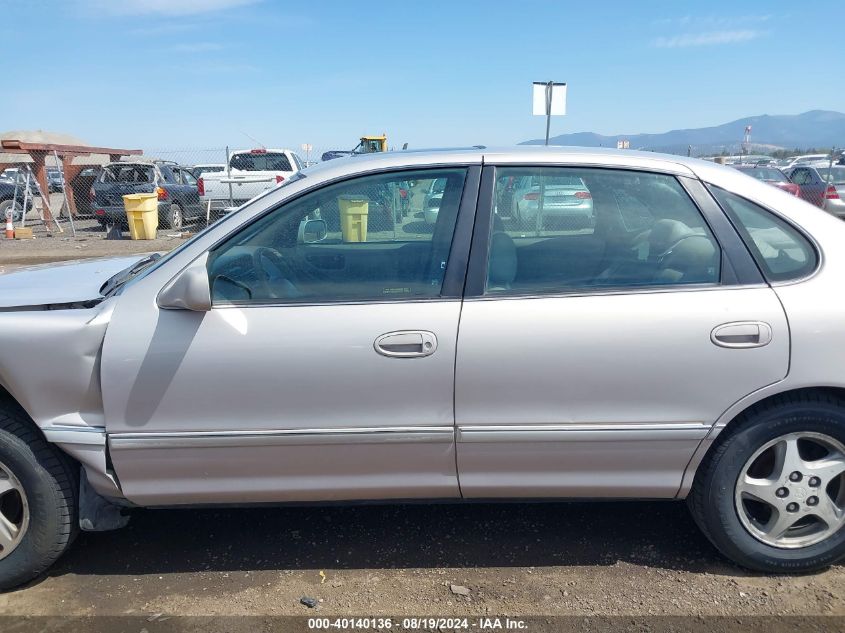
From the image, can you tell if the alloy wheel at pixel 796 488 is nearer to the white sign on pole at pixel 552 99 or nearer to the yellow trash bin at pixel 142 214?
the white sign on pole at pixel 552 99

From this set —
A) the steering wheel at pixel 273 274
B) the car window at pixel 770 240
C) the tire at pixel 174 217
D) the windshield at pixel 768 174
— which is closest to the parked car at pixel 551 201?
the car window at pixel 770 240

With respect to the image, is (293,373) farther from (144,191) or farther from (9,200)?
(9,200)

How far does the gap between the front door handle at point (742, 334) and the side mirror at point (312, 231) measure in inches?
63.0

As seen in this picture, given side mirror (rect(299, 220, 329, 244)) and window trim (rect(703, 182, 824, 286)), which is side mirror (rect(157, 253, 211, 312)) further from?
window trim (rect(703, 182, 824, 286))

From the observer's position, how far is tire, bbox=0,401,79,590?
8.63 ft

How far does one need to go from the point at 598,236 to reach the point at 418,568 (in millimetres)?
1599

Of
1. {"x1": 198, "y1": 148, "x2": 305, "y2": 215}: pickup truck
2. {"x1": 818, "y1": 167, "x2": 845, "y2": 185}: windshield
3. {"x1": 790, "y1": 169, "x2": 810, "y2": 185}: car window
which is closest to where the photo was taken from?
{"x1": 198, "y1": 148, "x2": 305, "y2": 215}: pickup truck

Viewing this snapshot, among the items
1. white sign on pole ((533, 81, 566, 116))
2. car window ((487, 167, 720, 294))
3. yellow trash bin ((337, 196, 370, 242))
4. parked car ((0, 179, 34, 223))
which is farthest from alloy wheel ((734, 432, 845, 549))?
parked car ((0, 179, 34, 223))

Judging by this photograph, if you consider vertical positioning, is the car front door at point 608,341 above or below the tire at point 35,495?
above

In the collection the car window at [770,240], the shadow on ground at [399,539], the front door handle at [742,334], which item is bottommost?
the shadow on ground at [399,539]

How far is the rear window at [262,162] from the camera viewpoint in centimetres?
1677

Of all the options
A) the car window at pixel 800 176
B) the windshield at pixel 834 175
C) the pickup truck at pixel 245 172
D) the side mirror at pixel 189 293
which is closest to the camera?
the side mirror at pixel 189 293

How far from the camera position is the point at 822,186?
1608 cm

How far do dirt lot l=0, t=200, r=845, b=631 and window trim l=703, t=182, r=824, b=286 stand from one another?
4.06 ft
